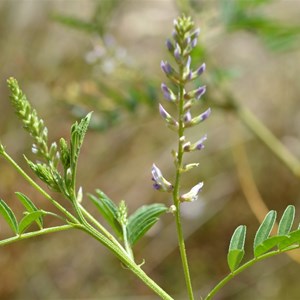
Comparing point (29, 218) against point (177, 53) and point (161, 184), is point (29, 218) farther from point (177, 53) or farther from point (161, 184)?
point (177, 53)

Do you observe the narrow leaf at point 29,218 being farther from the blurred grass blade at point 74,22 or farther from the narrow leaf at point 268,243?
the blurred grass blade at point 74,22

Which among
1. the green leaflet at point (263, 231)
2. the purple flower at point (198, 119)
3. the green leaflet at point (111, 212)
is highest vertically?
the purple flower at point (198, 119)

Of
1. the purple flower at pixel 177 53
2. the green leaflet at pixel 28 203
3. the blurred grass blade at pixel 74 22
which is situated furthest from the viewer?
the blurred grass blade at pixel 74 22

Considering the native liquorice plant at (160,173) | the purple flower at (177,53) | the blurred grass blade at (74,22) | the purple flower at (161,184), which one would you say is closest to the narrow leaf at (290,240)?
the native liquorice plant at (160,173)

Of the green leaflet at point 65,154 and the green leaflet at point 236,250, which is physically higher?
the green leaflet at point 65,154

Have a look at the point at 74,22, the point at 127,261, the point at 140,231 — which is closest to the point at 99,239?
the point at 127,261

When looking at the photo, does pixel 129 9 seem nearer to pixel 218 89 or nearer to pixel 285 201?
pixel 285 201

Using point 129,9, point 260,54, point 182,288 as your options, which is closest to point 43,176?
point 182,288
